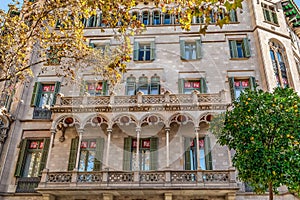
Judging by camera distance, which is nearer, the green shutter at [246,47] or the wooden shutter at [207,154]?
the wooden shutter at [207,154]

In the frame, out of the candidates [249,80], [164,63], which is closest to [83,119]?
[164,63]

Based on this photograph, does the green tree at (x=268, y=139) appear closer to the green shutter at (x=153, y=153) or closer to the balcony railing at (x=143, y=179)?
the balcony railing at (x=143, y=179)

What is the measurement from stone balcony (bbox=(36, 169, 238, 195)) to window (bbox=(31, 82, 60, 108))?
221 inches

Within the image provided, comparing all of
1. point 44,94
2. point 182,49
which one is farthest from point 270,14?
point 44,94

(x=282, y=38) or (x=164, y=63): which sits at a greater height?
(x=282, y=38)

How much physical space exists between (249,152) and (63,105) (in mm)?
11055

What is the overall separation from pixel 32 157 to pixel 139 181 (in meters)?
7.37

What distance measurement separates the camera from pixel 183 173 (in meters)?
14.7

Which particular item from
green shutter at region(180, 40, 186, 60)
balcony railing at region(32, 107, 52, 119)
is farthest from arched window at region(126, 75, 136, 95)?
balcony railing at region(32, 107, 52, 119)

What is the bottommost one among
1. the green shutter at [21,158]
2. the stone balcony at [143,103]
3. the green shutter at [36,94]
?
the green shutter at [21,158]

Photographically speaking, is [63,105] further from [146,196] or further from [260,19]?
[260,19]

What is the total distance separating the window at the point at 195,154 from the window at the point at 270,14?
11281 millimetres

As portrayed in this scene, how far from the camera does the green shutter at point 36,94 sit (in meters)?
18.8

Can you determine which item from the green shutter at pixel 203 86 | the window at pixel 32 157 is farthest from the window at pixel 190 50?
the window at pixel 32 157
